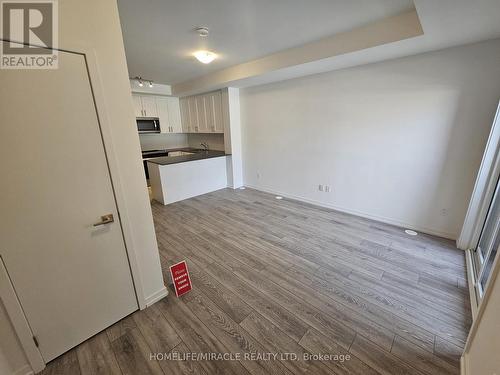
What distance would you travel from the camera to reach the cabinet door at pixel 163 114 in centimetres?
579

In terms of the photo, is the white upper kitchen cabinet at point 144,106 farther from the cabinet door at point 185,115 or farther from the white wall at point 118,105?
the white wall at point 118,105

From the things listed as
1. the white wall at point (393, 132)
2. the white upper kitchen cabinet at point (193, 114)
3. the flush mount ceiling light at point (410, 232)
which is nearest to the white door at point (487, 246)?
the white wall at point (393, 132)

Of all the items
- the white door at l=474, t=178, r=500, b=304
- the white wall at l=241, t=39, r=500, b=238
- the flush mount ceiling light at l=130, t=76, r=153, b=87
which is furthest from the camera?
the flush mount ceiling light at l=130, t=76, r=153, b=87

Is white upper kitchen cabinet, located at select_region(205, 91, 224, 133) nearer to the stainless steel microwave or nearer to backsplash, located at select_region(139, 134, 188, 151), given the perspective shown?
the stainless steel microwave

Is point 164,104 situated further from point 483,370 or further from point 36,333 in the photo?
point 483,370

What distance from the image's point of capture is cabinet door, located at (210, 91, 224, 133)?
5027 millimetres

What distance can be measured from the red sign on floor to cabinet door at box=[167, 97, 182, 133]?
5.16 m

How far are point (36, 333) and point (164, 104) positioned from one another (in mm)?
5716

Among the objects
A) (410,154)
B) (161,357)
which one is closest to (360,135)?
(410,154)

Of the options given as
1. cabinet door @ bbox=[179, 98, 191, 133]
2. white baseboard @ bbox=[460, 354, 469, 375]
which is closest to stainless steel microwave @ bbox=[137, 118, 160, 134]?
cabinet door @ bbox=[179, 98, 191, 133]

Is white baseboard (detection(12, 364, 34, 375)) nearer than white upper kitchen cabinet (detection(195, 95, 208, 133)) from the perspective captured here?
Yes

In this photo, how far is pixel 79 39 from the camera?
1.25 m

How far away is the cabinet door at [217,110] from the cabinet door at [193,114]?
2.66 ft

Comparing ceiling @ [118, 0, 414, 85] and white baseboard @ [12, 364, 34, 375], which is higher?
ceiling @ [118, 0, 414, 85]
